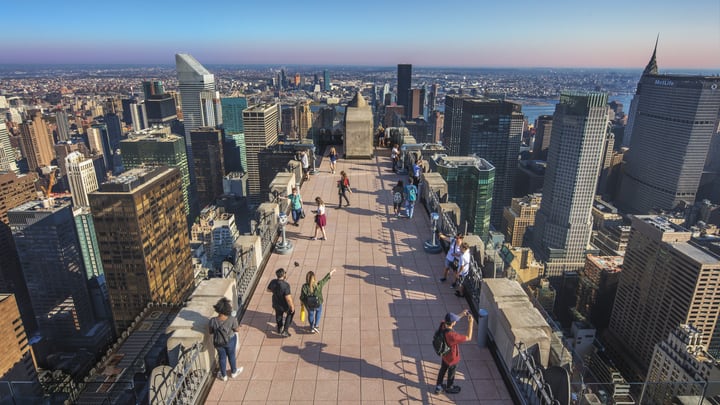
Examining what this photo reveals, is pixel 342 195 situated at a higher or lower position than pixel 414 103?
higher

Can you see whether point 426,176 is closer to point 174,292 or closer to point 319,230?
point 319,230

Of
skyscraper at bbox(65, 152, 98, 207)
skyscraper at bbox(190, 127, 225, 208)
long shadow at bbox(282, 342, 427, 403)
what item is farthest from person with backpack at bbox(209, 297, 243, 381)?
skyscraper at bbox(190, 127, 225, 208)

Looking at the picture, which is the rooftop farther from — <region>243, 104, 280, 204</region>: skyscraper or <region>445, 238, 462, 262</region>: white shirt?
<region>243, 104, 280, 204</region>: skyscraper

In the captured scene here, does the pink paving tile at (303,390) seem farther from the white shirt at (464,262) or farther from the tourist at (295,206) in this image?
the tourist at (295,206)

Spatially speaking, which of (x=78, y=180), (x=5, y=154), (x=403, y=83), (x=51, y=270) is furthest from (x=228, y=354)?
(x=403, y=83)

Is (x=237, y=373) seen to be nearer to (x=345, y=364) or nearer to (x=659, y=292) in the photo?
(x=345, y=364)

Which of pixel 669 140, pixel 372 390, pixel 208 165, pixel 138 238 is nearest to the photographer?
pixel 372 390
